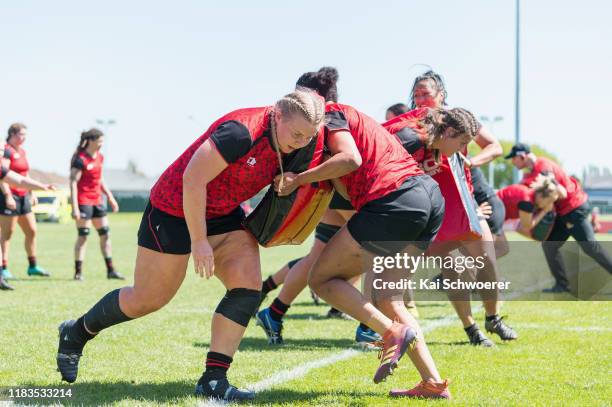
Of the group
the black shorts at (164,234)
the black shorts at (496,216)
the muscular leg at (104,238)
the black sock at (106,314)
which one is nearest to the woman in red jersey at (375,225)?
the black shorts at (164,234)

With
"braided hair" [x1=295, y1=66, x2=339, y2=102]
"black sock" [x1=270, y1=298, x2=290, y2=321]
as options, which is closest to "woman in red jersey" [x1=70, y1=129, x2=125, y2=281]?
"black sock" [x1=270, y1=298, x2=290, y2=321]

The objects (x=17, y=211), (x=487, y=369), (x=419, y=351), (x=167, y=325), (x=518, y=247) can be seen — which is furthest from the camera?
(x=518, y=247)

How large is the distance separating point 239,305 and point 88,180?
8.38 m

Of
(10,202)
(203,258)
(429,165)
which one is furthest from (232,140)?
(10,202)

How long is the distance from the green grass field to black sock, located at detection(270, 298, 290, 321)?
0.80 feet

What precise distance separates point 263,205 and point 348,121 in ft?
2.36

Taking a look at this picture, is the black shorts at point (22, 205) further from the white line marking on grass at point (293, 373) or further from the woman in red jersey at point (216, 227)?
the woman in red jersey at point (216, 227)

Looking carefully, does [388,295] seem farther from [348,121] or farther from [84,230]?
[84,230]

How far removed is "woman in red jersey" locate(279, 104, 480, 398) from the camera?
4.52 m

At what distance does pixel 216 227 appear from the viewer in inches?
186

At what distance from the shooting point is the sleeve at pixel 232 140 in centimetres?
421

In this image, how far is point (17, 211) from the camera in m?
12.0

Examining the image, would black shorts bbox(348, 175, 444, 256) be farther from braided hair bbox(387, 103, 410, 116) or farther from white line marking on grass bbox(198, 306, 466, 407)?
braided hair bbox(387, 103, 410, 116)

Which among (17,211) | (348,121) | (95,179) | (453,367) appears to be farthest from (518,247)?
(348,121)
